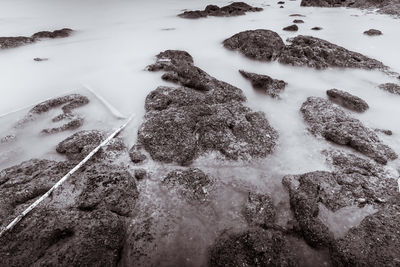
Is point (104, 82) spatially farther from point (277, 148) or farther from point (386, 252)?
point (386, 252)

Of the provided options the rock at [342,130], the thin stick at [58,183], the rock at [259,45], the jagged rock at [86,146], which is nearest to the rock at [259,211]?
the rock at [342,130]

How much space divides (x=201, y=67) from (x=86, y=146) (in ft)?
16.8

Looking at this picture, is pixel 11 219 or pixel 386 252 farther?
pixel 11 219

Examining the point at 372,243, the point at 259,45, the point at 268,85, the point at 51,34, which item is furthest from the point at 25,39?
the point at 372,243

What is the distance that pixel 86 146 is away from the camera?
15.1 ft

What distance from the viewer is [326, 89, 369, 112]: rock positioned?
5.88 m

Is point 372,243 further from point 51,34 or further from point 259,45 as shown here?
point 51,34

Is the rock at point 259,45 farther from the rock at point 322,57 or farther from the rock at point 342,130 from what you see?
the rock at point 342,130

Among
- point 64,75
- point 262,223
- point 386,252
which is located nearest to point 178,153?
point 262,223

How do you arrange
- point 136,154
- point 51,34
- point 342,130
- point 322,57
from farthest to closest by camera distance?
point 51,34, point 322,57, point 342,130, point 136,154

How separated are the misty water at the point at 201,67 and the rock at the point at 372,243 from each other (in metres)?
0.18

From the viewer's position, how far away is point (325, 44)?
346 inches

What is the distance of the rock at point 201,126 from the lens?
4.62 metres

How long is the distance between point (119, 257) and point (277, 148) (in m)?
3.41
